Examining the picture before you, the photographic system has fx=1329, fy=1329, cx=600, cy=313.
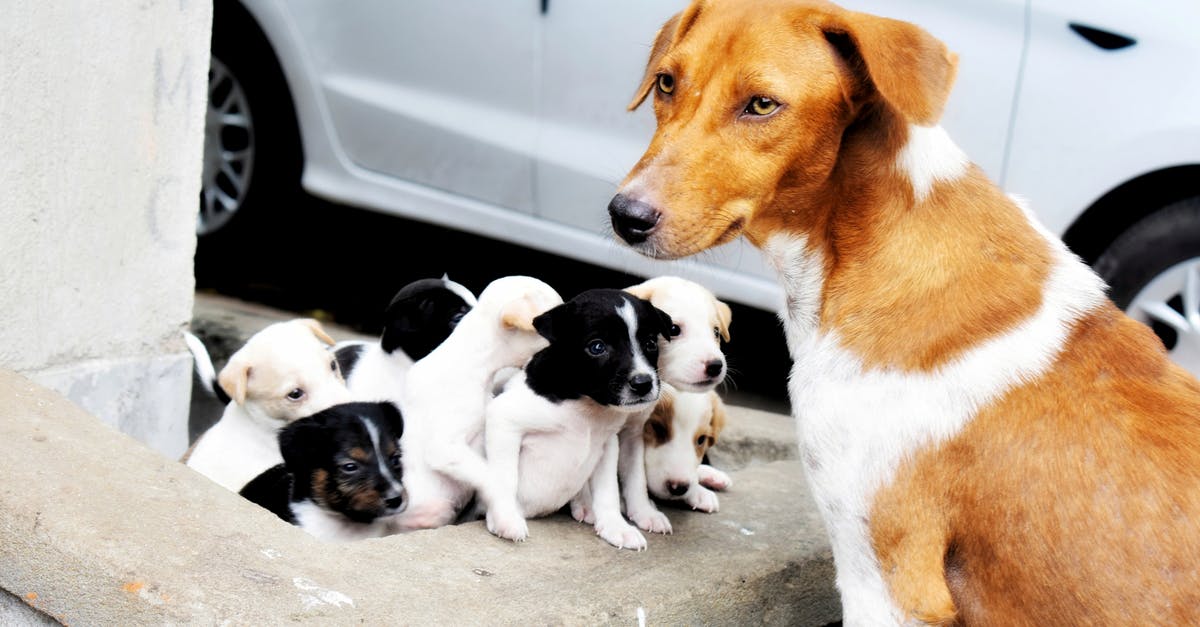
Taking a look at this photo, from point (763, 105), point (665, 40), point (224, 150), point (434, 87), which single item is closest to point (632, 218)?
point (763, 105)

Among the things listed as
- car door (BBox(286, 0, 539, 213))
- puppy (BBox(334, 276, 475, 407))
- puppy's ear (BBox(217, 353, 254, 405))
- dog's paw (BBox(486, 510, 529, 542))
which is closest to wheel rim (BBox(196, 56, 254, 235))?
car door (BBox(286, 0, 539, 213))

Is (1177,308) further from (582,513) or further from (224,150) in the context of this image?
(224,150)

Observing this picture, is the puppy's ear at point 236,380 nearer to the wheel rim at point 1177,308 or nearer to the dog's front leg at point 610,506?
the dog's front leg at point 610,506

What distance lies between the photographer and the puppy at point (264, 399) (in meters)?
4.21

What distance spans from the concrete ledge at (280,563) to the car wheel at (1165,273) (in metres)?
2.53

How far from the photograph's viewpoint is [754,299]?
20.9 ft

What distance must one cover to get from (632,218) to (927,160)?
2.40 feet

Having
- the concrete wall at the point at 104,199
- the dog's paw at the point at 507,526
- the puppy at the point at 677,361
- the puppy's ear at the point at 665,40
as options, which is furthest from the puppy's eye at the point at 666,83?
the concrete wall at the point at 104,199

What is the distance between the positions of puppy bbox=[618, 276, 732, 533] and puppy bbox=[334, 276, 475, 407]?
2.25 ft

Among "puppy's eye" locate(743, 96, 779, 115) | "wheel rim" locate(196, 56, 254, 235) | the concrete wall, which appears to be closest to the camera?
"puppy's eye" locate(743, 96, 779, 115)

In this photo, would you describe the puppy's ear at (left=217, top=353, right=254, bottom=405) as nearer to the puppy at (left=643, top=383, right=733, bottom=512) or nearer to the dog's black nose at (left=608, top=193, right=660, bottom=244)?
the puppy at (left=643, top=383, right=733, bottom=512)

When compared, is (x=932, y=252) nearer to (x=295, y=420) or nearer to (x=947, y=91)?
(x=947, y=91)

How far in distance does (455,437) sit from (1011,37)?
332cm

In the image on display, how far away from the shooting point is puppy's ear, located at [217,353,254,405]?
4082 mm
